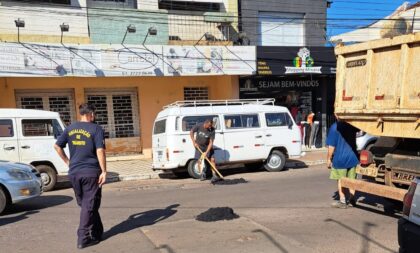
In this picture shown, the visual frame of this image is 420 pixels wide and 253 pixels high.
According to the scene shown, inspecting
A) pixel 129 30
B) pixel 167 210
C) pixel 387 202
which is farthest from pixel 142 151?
pixel 387 202

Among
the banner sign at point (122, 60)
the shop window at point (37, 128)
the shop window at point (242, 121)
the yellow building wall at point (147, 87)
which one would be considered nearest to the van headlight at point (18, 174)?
the shop window at point (37, 128)

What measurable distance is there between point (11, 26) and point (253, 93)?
9345 millimetres

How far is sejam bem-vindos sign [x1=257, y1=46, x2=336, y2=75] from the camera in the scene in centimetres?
1598

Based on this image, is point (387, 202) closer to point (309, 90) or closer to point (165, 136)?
point (165, 136)

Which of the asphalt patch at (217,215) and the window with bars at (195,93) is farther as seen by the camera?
the window with bars at (195,93)

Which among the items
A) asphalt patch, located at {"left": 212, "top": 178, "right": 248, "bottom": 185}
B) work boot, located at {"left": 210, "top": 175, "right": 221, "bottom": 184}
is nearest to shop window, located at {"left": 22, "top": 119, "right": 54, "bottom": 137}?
work boot, located at {"left": 210, "top": 175, "right": 221, "bottom": 184}

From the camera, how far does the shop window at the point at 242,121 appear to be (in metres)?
11.8

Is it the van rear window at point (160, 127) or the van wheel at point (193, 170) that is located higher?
the van rear window at point (160, 127)

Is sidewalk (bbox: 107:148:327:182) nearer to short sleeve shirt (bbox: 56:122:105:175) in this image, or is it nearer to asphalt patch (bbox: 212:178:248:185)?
asphalt patch (bbox: 212:178:248:185)

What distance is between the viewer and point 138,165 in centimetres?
1439

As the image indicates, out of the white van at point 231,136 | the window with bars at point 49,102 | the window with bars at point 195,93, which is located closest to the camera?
the white van at point 231,136

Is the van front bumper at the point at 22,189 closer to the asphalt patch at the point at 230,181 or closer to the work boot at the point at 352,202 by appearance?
the asphalt patch at the point at 230,181

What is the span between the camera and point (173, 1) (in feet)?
53.8

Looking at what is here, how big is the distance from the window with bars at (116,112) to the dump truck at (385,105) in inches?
423
